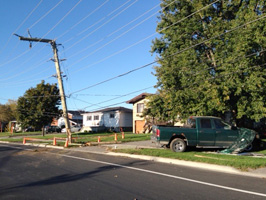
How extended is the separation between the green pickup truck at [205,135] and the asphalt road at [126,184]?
3496mm

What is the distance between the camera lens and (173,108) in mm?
16594

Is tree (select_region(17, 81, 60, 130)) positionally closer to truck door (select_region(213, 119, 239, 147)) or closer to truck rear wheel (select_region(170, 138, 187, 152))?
truck rear wheel (select_region(170, 138, 187, 152))

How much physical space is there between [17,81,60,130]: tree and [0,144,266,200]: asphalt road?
28.5m

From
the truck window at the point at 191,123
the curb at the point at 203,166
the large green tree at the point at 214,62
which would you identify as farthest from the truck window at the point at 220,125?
the curb at the point at 203,166

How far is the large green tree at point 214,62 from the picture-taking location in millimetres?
13590

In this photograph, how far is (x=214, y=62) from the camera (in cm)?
1569

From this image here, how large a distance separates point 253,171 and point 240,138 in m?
4.15

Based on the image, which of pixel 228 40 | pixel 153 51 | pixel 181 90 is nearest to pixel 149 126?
pixel 153 51

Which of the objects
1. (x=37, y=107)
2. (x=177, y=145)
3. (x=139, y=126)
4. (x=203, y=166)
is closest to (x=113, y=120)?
(x=139, y=126)

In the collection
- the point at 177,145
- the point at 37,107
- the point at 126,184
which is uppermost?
the point at 37,107

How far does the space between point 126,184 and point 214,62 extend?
37.1ft

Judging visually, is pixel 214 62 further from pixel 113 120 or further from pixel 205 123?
pixel 113 120

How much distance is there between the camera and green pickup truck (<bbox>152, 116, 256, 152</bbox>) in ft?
40.9

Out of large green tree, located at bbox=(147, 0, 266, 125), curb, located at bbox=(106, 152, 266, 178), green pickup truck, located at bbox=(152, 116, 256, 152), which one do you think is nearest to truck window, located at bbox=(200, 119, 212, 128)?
green pickup truck, located at bbox=(152, 116, 256, 152)
